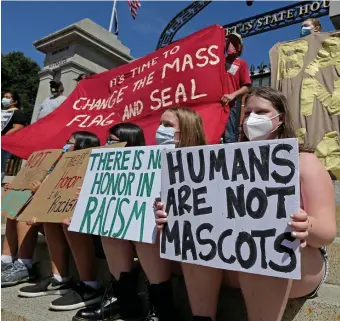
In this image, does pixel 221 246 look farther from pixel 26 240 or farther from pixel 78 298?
pixel 26 240

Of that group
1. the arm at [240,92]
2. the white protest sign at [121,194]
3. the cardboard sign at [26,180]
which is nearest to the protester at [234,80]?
the arm at [240,92]

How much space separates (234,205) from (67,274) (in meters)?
1.63

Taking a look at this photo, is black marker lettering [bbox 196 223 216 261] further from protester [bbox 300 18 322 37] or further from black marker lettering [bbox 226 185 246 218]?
protester [bbox 300 18 322 37]

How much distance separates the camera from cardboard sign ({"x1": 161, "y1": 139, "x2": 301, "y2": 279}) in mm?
1246

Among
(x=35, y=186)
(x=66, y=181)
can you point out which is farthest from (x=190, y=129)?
(x=35, y=186)

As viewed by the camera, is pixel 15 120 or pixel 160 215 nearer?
pixel 160 215

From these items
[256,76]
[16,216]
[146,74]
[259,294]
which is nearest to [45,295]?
[16,216]

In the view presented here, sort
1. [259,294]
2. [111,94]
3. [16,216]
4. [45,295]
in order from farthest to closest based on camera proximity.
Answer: [111,94] → [16,216] → [45,295] → [259,294]

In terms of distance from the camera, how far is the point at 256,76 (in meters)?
7.36

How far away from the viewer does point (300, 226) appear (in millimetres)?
1197

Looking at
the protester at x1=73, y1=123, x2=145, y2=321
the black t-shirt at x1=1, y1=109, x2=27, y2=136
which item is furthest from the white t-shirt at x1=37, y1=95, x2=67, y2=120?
the protester at x1=73, y1=123, x2=145, y2=321

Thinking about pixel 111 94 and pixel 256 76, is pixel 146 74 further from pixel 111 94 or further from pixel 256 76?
pixel 256 76

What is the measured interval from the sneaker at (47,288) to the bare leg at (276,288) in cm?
145

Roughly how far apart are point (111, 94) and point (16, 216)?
1840 mm
